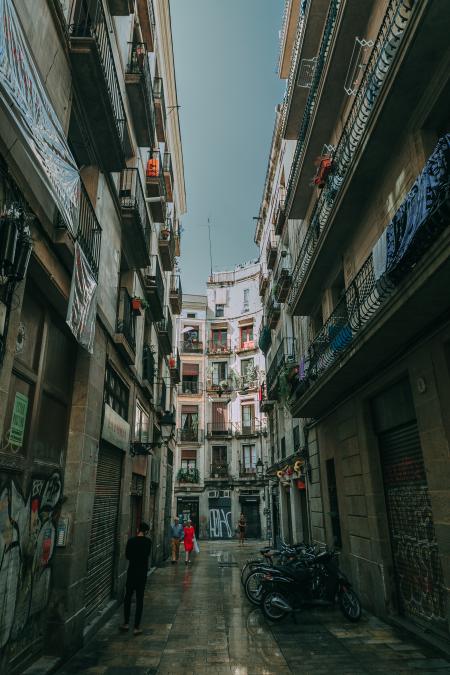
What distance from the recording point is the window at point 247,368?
36219 millimetres

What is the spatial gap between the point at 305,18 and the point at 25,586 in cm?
1508

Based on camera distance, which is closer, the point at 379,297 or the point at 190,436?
the point at 379,297

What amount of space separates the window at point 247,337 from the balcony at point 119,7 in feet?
95.0

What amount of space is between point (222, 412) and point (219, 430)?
61.0 inches

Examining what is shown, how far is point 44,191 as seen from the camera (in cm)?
555

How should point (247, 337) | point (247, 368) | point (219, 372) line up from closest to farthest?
point (247, 368) < point (219, 372) < point (247, 337)

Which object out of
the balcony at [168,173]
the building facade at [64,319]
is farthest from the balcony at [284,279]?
the building facade at [64,319]

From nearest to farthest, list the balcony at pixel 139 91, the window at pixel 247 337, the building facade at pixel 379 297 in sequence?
the building facade at pixel 379 297 → the balcony at pixel 139 91 → the window at pixel 247 337

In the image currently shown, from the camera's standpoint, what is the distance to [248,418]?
35.6 meters

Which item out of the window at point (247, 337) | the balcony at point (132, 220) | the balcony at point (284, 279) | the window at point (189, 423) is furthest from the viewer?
the window at point (247, 337)

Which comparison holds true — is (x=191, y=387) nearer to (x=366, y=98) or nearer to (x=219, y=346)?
Answer: (x=219, y=346)

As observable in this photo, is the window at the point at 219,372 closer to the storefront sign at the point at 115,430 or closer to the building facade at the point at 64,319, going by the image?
the building facade at the point at 64,319

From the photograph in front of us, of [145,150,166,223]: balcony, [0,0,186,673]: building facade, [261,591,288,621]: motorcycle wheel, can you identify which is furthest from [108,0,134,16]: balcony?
[261,591,288,621]: motorcycle wheel

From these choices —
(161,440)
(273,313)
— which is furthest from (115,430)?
(273,313)
